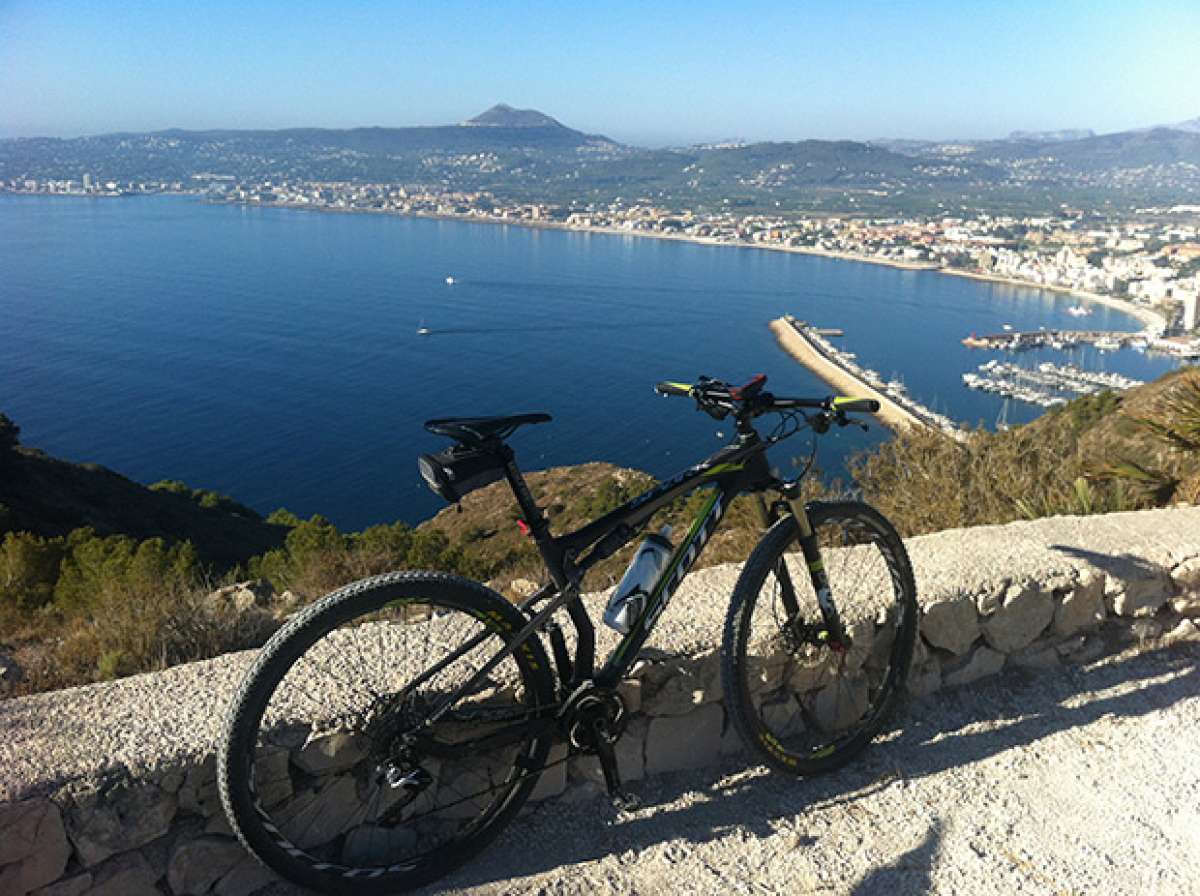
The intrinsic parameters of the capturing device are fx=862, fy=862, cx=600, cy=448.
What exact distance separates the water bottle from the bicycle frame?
23mm

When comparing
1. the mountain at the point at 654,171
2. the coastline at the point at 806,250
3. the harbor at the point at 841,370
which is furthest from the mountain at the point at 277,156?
the harbor at the point at 841,370

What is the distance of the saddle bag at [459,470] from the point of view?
193 cm

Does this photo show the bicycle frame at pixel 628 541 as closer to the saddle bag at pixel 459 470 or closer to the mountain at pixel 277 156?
the saddle bag at pixel 459 470

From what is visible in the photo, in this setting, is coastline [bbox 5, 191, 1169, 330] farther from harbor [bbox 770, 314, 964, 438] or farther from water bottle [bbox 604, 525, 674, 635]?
water bottle [bbox 604, 525, 674, 635]

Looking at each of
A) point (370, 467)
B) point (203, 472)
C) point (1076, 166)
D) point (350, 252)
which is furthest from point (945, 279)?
point (1076, 166)

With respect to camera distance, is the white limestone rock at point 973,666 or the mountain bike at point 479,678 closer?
the mountain bike at point 479,678

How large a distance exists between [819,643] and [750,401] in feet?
2.76

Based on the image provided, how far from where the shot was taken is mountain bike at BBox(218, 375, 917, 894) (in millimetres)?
1939

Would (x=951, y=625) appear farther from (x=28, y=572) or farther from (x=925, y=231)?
(x=925, y=231)

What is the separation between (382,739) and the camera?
2.02m

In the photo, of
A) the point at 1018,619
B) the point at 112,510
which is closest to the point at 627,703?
the point at 1018,619

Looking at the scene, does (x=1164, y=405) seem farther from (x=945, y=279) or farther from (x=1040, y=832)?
(x=945, y=279)

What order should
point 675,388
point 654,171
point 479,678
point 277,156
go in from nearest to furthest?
point 479,678, point 675,388, point 654,171, point 277,156

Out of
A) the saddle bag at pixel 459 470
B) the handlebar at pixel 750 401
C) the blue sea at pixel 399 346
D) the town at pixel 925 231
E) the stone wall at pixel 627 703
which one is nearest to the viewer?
the stone wall at pixel 627 703
